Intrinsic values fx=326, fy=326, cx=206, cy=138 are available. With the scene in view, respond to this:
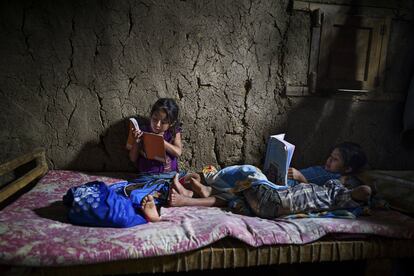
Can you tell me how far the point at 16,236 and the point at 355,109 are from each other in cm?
304

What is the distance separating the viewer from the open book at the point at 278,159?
222 cm

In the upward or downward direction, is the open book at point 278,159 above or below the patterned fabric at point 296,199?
above

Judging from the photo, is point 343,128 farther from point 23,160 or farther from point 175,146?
point 23,160

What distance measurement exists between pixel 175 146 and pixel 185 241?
1.15 meters

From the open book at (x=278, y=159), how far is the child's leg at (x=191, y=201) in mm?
437

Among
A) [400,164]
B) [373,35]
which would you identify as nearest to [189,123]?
[373,35]

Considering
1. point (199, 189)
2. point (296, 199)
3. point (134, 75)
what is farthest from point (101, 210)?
point (134, 75)

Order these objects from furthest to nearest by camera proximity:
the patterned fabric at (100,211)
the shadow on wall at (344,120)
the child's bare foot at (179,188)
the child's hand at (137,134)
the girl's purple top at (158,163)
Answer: the shadow on wall at (344,120) < the girl's purple top at (158,163) < the child's hand at (137,134) < the child's bare foot at (179,188) < the patterned fabric at (100,211)

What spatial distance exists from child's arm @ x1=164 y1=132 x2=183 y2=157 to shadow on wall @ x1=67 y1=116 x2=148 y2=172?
349 mm

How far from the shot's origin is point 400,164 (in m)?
3.43

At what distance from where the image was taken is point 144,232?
1753 mm

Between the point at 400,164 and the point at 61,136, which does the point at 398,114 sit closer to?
the point at 400,164

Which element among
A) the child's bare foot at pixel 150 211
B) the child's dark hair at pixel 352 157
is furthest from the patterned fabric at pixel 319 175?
the child's bare foot at pixel 150 211

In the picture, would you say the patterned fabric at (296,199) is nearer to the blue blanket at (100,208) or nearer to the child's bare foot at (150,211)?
the child's bare foot at (150,211)
